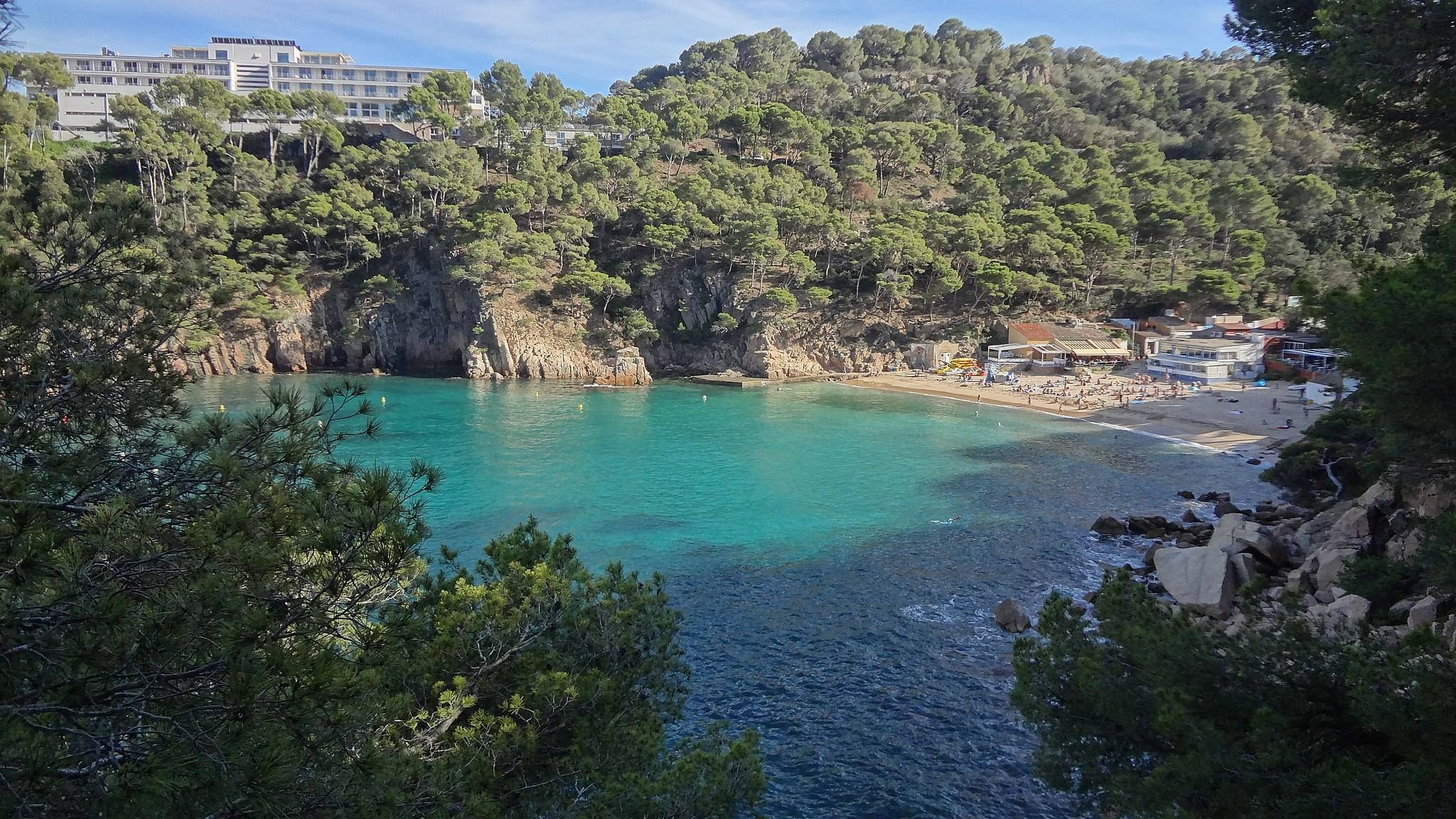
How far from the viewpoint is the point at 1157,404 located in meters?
40.2

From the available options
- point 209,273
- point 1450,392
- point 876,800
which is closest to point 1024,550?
point 876,800

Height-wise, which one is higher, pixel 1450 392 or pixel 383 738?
pixel 1450 392

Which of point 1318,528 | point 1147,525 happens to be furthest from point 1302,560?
point 1147,525

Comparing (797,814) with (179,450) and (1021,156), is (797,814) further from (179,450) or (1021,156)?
(1021,156)

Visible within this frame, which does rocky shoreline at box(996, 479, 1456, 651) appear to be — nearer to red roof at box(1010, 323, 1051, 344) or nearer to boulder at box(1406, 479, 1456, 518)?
boulder at box(1406, 479, 1456, 518)

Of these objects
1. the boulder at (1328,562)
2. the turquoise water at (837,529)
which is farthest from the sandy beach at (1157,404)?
the boulder at (1328,562)

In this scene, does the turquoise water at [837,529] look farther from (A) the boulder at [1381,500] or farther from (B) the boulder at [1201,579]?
(A) the boulder at [1381,500]

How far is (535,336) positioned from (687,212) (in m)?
13.5

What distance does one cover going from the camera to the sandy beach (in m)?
34.1

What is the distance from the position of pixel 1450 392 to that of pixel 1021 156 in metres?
65.8

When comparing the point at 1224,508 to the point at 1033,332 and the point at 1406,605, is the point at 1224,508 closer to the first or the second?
the point at 1406,605

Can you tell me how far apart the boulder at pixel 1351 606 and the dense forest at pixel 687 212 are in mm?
40562

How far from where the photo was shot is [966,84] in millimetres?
93625

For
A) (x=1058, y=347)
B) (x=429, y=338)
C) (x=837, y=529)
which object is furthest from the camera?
(x=429, y=338)
